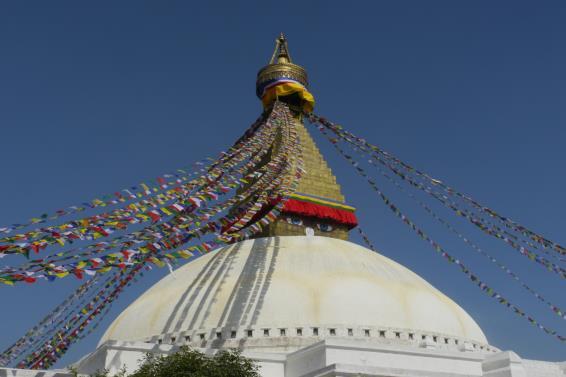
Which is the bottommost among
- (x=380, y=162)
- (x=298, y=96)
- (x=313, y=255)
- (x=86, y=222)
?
(x=86, y=222)

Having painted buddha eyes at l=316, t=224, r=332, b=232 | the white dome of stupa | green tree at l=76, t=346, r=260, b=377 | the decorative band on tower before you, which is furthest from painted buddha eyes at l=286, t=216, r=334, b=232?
green tree at l=76, t=346, r=260, b=377

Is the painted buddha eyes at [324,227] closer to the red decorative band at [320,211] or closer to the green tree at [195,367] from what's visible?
the red decorative band at [320,211]

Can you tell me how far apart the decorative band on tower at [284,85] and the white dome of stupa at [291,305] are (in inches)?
332

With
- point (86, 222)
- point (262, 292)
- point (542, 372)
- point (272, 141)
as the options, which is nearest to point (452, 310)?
point (542, 372)

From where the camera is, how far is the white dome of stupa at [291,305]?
16891 millimetres

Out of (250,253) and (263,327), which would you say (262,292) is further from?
(250,253)

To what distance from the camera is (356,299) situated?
17.5 m

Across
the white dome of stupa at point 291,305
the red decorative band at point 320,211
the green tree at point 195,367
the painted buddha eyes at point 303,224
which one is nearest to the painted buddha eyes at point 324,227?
the painted buddha eyes at point 303,224

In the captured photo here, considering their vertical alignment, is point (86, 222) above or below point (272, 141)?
below

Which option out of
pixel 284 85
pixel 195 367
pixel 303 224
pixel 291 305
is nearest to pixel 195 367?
pixel 195 367

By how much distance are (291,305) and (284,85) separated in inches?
467

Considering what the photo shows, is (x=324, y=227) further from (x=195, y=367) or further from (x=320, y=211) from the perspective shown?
(x=195, y=367)

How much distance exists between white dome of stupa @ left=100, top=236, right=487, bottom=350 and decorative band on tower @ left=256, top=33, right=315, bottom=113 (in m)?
8.44

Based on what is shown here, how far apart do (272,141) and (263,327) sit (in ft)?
27.0
